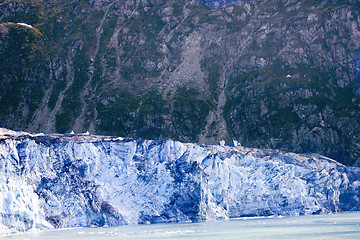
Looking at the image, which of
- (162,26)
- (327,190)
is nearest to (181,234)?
(327,190)

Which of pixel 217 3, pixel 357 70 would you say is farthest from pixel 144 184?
pixel 217 3

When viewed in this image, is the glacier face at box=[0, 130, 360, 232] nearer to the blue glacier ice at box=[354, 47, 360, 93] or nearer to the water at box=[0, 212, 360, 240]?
the water at box=[0, 212, 360, 240]

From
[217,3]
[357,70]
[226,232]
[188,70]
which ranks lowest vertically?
[226,232]

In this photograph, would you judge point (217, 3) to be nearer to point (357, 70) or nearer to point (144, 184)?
point (357, 70)

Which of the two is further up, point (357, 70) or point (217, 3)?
point (217, 3)

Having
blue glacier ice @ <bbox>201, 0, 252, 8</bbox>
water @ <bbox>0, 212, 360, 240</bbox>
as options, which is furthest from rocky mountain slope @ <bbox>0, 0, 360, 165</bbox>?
water @ <bbox>0, 212, 360, 240</bbox>

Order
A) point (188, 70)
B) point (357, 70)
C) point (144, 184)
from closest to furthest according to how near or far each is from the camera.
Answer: point (144, 184)
point (357, 70)
point (188, 70)
